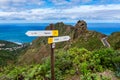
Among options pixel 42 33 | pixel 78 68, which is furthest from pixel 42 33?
pixel 78 68

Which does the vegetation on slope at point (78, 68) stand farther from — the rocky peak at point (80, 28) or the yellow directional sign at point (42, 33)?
the rocky peak at point (80, 28)

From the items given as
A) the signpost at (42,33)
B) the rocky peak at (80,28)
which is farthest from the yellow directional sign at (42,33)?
the rocky peak at (80,28)

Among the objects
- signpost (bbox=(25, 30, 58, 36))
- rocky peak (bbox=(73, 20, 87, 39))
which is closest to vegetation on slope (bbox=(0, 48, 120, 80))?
signpost (bbox=(25, 30, 58, 36))

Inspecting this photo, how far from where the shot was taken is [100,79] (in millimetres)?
12195

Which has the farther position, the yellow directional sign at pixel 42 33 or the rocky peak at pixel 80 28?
the rocky peak at pixel 80 28

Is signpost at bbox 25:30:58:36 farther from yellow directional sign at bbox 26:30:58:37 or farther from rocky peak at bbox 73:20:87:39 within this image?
rocky peak at bbox 73:20:87:39

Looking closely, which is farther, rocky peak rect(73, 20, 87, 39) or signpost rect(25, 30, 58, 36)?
rocky peak rect(73, 20, 87, 39)

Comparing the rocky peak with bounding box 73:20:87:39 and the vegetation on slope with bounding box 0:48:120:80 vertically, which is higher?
the vegetation on slope with bounding box 0:48:120:80

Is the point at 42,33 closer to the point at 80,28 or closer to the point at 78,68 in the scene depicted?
the point at 78,68

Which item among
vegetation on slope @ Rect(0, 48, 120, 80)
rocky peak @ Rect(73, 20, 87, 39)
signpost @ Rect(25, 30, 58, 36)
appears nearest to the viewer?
signpost @ Rect(25, 30, 58, 36)

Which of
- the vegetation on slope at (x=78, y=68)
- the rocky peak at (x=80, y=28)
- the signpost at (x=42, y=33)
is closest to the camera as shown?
the signpost at (x=42, y=33)

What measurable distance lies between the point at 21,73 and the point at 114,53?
470cm

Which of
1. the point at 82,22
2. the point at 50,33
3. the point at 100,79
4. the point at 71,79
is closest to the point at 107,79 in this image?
the point at 100,79

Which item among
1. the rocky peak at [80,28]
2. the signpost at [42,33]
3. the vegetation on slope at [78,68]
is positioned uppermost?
the signpost at [42,33]
